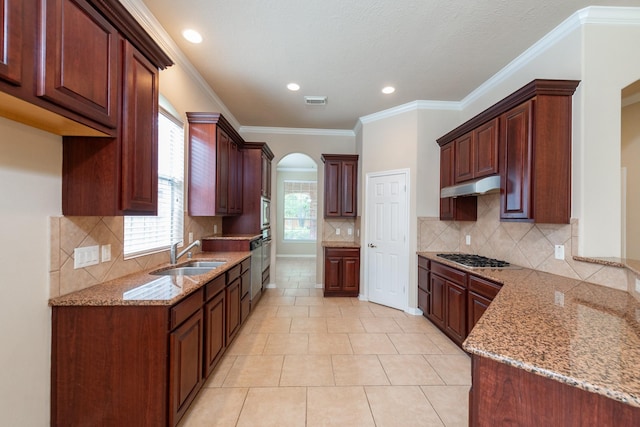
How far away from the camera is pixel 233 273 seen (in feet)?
9.38

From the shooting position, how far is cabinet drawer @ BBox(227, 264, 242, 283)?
272 centimetres

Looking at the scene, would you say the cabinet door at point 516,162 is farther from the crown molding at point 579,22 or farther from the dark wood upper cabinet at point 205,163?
the dark wood upper cabinet at point 205,163

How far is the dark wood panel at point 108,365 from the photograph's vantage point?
152cm

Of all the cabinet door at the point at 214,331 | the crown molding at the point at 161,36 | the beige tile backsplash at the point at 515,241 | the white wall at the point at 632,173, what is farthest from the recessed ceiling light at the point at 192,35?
the white wall at the point at 632,173

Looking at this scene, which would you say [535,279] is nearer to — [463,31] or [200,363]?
[463,31]

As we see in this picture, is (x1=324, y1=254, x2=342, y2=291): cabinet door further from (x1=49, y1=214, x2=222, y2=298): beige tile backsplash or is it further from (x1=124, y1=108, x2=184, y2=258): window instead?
(x1=49, y1=214, x2=222, y2=298): beige tile backsplash

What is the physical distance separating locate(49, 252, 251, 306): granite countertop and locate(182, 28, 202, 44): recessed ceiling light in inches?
86.6

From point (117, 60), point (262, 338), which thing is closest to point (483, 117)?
point (117, 60)

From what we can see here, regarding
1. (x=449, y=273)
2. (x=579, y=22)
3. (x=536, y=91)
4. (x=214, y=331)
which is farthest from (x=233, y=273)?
(x=579, y=22)

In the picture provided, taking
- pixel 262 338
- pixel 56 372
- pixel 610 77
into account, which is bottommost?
pixel 262 338

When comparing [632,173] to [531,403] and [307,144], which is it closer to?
[531,403]

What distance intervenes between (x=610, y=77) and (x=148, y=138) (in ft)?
11.8

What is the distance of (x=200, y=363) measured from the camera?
2053mm

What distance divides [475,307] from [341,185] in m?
3.00
